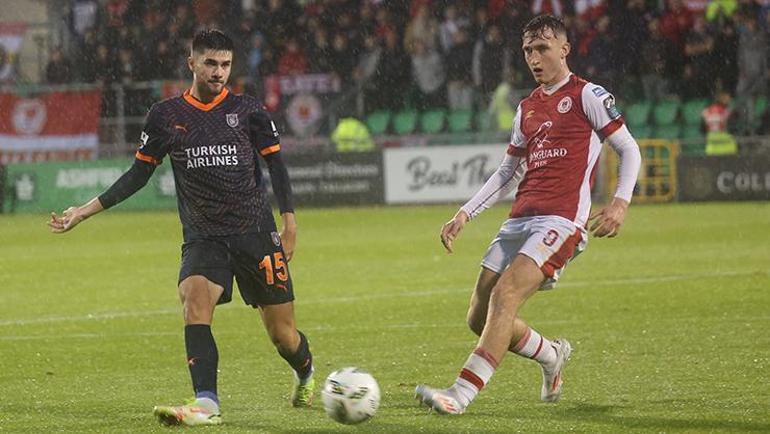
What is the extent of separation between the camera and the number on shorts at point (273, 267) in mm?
7672

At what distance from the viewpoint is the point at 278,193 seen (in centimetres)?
777

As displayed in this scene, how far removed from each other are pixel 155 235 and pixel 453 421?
15.3 meters

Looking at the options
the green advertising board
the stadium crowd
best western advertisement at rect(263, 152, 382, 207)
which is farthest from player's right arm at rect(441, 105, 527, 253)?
the green advertising board

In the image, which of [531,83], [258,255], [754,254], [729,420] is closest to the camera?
[729,420]

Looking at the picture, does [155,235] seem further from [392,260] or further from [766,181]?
[766,181]

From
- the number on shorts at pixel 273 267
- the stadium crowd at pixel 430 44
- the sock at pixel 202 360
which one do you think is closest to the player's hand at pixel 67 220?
the sock at pixel 202 360

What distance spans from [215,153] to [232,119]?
0.19m

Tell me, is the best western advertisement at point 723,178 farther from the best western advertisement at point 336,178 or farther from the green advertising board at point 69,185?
the green advertising board at point 69,185

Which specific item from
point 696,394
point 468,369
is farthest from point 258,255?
point 696,394

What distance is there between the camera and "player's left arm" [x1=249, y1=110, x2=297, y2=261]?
779cm

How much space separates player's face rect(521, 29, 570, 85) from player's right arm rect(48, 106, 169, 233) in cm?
177

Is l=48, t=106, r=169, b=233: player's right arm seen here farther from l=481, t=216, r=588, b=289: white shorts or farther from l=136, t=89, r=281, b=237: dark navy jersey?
l=481, t=216, r=588, b=289: white shorts

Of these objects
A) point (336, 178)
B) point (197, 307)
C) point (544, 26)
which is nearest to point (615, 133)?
point (544, 26)

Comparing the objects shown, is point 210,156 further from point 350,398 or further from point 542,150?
point 542,150
